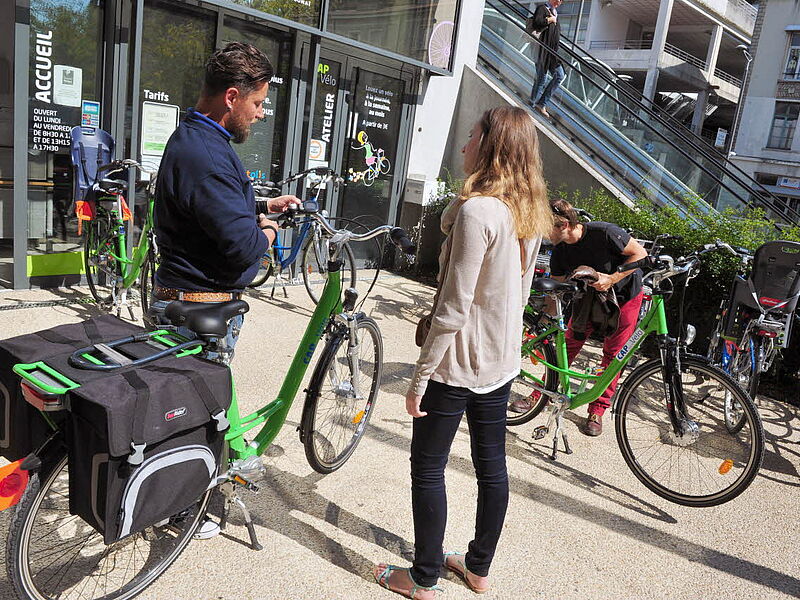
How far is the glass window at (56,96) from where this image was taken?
5816 mm

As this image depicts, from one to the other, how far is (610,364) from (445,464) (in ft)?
6.36

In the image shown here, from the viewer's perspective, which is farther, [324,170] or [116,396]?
[324,170]

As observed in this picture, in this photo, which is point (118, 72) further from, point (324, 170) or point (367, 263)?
point (367, 263)

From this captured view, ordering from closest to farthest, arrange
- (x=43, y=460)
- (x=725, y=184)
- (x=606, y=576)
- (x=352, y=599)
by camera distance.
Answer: (x=43, y=460) → (x=352, y=599) → (x=606, y=576) → (x=725, y=184)

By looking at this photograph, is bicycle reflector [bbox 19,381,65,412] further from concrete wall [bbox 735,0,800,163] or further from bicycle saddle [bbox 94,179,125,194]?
concrete wall [bbox 735,0,800,163]

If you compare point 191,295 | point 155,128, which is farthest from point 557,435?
point 155,128

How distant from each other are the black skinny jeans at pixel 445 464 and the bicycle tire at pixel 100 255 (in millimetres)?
3959

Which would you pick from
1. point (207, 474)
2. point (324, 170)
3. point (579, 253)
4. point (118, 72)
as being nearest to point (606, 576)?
point (207, 474)

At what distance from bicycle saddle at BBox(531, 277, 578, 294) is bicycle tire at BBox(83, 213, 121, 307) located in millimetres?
3544

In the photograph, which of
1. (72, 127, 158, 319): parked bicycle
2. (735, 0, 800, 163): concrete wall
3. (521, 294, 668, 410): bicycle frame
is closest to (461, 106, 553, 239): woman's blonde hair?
(521, 294, 668, 410): bicycle frame

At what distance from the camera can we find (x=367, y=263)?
896 centimetres

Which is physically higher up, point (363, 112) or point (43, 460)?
point (363, 112)

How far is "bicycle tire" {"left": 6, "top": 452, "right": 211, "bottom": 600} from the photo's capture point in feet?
6.93

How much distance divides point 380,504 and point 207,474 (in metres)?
1.34
